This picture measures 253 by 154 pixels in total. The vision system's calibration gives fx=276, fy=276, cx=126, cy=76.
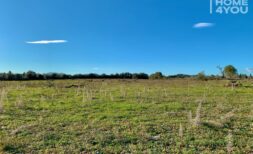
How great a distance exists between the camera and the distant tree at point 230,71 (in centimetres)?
5552

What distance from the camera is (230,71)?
56.3 m

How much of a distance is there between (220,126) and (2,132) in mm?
6010

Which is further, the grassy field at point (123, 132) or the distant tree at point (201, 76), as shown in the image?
the distant tree at point (201, 76)

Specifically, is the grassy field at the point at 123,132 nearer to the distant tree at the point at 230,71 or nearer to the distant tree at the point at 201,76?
the distant tree at the point at 201,76

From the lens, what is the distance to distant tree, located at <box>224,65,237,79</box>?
5552cm

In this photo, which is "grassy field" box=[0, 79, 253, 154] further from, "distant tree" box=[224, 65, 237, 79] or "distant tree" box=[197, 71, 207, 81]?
"distant tree" box=[224, 65, 237, 79]

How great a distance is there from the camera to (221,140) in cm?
646

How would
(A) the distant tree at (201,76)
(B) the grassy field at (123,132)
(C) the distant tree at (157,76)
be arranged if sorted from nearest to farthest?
(B) the grassy field at (123,132) < (A) the distant tree at (201,76) < (C) the distant tree at (157,76)

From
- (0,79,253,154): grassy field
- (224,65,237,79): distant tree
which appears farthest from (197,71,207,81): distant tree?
(0,79,253,154): grassy field

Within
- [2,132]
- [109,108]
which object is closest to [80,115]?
[109,108]

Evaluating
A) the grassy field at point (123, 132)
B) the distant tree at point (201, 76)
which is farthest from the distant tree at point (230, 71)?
the grassy field at point (123, 132)

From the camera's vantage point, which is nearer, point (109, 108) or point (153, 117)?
point (153, 117)

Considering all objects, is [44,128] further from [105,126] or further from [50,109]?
[50,109]

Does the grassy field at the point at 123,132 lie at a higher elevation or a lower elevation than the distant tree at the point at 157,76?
lower
